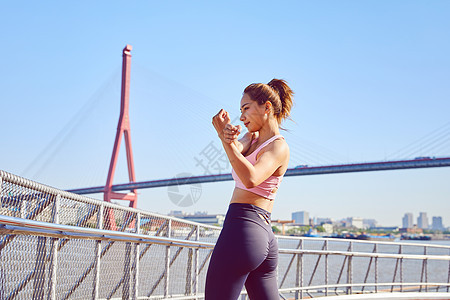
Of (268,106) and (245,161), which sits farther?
(268,106)

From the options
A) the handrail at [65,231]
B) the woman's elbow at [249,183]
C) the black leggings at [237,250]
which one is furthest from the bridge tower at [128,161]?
the woman's elbow at [249,183]

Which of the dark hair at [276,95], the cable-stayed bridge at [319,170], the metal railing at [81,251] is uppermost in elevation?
the cable-stayed bridge at [319,170]

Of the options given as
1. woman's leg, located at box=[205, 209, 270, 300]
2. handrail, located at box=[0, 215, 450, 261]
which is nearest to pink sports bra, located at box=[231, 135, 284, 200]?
woman's leg, located at box=[205, 209, 270, 300]

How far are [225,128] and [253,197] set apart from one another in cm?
29

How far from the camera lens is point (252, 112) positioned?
1.71 meters

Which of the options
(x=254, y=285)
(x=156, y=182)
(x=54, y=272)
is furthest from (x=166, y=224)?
(x=156, y=182)

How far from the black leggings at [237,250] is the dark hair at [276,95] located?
0.36 m

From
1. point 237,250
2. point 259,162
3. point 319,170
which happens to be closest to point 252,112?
point 259,162

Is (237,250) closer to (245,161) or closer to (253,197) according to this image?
(253,197)

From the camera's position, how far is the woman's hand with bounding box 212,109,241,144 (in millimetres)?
1450

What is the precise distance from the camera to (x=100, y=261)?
9.15 ft

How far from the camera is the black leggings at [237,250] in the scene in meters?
1.55

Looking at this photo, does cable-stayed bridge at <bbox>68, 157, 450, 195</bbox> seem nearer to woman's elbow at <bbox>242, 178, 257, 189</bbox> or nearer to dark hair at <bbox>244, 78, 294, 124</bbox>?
dark hair at <bbox>244, 78, 294, 124</bbox>

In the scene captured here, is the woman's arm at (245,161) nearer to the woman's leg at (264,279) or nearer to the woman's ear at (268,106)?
the woman's ear at (268,106)
